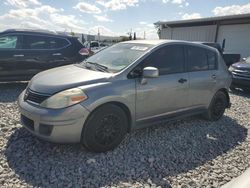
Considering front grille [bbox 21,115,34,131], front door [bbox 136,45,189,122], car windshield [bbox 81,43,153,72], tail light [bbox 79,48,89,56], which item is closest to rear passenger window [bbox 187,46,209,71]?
front door [bbox 136,45,189,122]

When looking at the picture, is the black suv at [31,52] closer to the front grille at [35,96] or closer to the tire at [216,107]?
the front grille at [35,96]

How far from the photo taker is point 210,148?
419cm

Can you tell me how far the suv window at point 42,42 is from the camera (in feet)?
23.2

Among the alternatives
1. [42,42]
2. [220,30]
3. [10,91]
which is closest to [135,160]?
[10,91]

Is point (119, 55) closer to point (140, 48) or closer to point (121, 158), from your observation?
point (140, 48)

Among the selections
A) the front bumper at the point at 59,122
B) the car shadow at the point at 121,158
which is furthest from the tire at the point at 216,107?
the front bumper at the point at 59,122

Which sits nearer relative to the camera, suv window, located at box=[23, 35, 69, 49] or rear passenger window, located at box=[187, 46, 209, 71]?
rear passenger window, located at box=[187, 46, 209, 71]

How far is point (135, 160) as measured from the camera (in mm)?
3557

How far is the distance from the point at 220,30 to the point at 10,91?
15750mm

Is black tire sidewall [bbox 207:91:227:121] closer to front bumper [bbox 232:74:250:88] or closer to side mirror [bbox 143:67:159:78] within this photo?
side mirror [bbox 143:67:159:78]

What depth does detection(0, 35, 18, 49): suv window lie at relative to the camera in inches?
271

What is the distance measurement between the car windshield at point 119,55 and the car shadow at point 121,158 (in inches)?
49.2

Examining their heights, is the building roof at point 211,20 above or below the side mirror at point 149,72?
above

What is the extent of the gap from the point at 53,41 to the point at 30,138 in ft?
13.8
